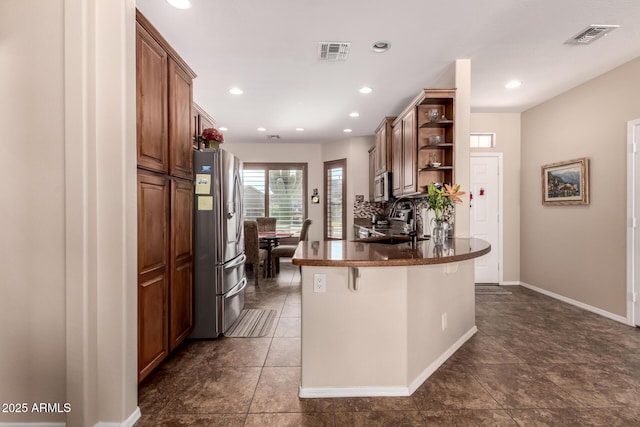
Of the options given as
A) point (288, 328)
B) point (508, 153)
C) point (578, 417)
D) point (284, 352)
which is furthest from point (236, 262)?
point (508, 153)

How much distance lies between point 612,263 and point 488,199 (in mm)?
1694

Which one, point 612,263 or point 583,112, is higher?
point 583,112

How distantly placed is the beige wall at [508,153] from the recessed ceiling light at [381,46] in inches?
104

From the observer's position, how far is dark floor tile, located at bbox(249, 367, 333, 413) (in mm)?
1894

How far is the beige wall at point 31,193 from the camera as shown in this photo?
1.60 metres

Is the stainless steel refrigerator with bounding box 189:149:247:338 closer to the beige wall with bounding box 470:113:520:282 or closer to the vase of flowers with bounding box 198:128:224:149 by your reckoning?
the vase of flowers with bounding box 198:128:224:149

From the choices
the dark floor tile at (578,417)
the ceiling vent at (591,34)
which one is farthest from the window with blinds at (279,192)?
the dark floor tile at (578,417)

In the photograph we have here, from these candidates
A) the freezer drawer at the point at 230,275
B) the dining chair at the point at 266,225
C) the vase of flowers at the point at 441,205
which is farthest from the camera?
the dining chair at the point at 266,225

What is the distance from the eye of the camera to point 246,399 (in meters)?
2.00

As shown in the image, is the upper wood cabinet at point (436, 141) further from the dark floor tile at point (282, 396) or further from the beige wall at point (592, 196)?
the dark floor tile at point (282, 396)

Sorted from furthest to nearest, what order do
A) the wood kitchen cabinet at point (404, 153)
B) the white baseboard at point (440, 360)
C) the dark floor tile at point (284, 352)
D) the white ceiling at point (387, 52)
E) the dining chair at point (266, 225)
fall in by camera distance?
the dining chair at point (266, 225)
the wood kitchen cabinet at point (404, 153)
the dark floor tile at point (284, 352)
the white ceiling at point (387, 52)
the white baseboard at point (440, 360)

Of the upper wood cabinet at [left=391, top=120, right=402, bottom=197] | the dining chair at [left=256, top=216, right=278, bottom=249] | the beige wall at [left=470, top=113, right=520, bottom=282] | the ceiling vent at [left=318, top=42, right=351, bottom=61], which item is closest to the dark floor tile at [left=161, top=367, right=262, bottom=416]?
the ceiling vent at [left=318, top=42, right=351, bottom=61]

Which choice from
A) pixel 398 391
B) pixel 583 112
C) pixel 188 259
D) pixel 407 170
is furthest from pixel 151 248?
pixel 583 112

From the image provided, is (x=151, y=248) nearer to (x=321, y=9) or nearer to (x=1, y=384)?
(x=1, y=384)
